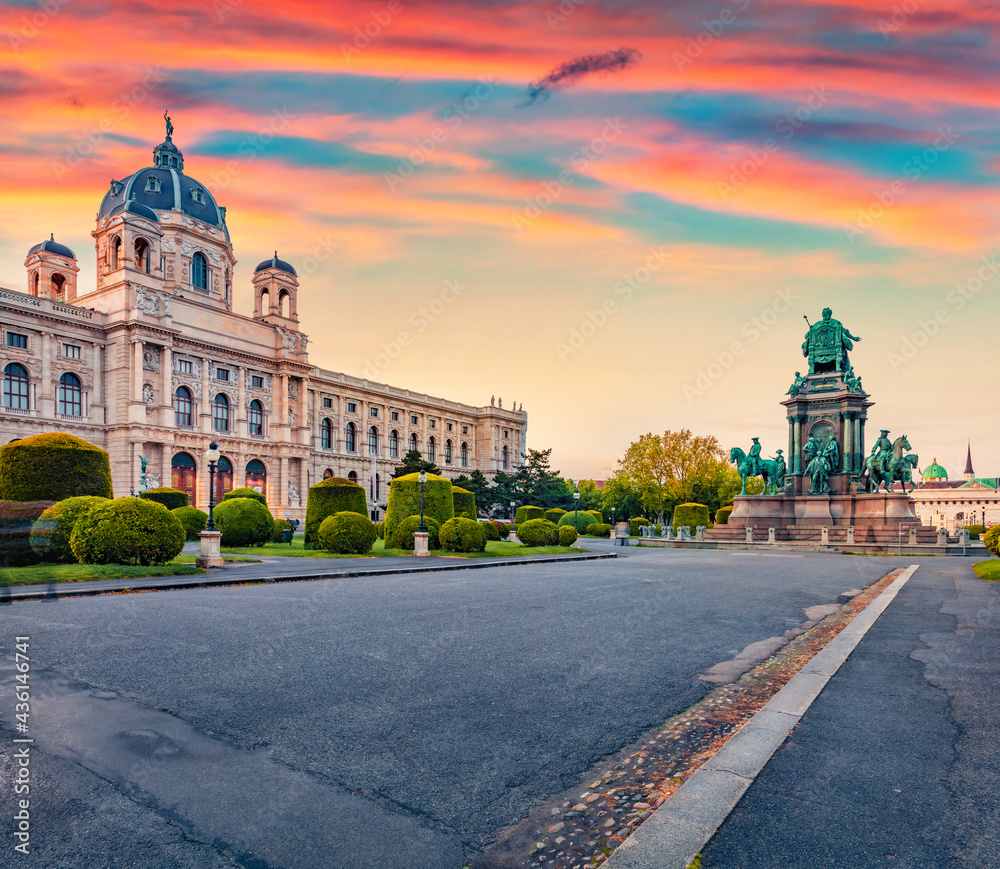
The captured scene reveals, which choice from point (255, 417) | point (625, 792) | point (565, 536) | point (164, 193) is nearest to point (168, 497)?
point (565, 536)

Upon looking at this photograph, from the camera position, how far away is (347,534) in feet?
79.7

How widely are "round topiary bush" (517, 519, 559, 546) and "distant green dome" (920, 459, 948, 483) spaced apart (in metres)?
153

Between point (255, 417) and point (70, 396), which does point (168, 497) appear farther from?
point (255, 417)

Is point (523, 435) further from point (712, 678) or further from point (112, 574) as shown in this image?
point (712, 678)

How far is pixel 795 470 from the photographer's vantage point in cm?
4125

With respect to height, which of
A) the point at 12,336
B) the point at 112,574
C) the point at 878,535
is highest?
the point at 12,336

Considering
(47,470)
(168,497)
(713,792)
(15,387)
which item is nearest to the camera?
(713,792)

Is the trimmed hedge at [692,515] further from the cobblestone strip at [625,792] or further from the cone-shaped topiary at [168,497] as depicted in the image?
the cobblestone strip at [625,792]

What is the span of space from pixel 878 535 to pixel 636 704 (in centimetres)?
3664

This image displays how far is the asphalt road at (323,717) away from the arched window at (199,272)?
62.7 metres

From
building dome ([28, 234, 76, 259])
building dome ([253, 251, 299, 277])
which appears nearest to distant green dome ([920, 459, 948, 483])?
building dome ([253, 251, 299, 277])

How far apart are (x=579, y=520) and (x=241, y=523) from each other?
34806 mm

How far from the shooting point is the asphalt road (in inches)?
126

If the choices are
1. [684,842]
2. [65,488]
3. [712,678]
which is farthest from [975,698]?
[65,488]
